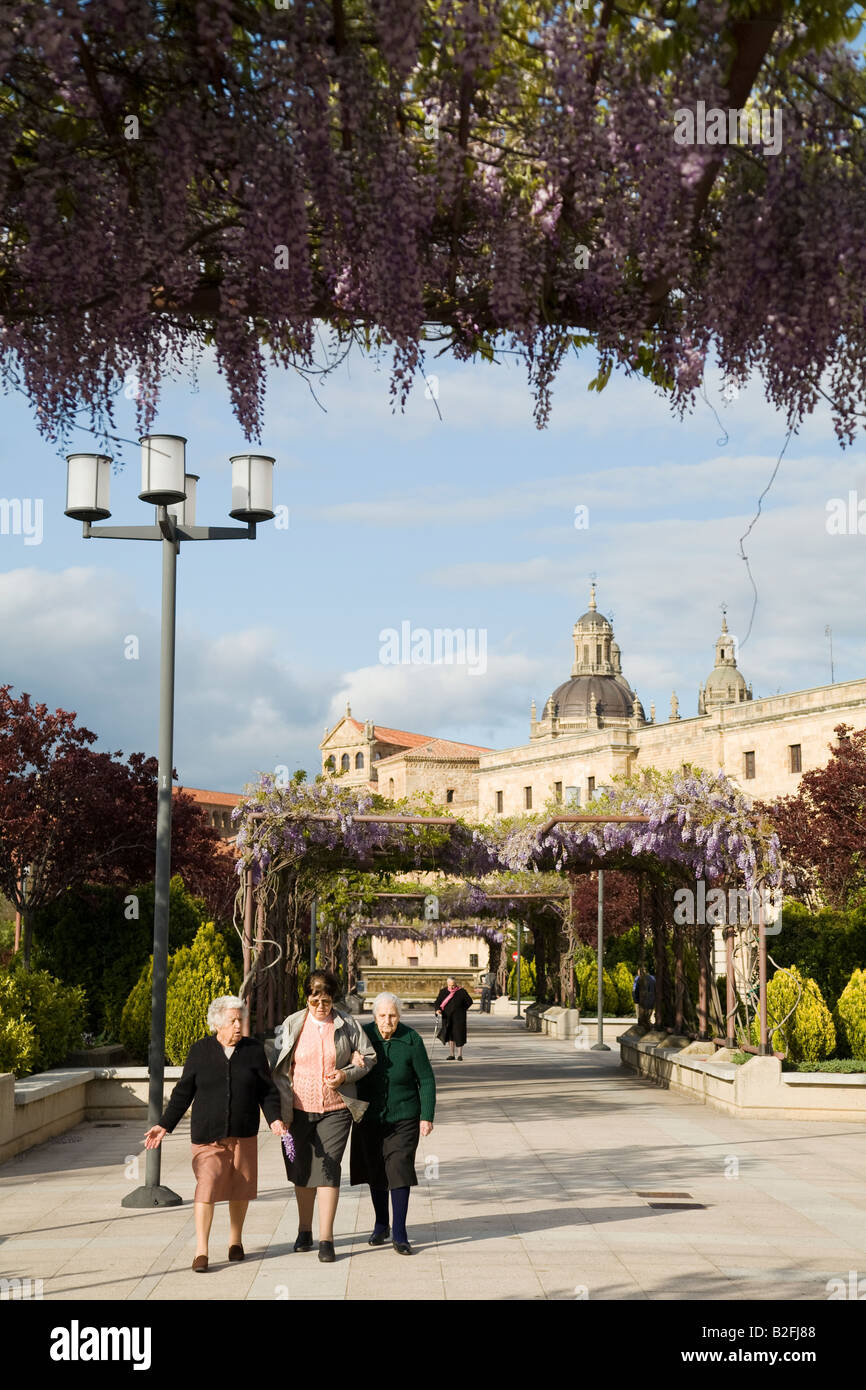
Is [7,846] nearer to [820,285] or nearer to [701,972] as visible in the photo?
[701,972]

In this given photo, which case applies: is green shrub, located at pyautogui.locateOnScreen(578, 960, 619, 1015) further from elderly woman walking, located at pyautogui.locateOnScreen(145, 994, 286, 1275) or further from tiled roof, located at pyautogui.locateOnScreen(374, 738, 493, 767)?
tiled roof, located at pyautogui.locateOnScreen(374, 738, 493, 767)

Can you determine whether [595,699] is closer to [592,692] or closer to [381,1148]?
[592,692]

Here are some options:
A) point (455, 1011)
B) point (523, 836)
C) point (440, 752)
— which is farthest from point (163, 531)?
point (440, 752)

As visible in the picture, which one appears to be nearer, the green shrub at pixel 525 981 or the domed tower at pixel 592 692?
the green shrub at pixel 525 981

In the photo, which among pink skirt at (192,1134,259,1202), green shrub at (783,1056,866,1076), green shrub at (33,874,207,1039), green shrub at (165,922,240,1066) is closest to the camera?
pink skirt at (192,1134,259,1202)

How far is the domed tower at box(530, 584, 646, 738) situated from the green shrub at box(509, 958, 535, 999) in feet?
184

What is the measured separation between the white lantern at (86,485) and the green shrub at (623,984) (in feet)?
87.8

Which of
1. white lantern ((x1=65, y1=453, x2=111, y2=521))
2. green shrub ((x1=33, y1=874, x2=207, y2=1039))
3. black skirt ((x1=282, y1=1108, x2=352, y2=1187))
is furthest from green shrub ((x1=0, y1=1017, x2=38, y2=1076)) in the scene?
black skirt ((x1=282, y1=1108, x2=352, y2=1187))

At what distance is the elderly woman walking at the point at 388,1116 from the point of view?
7.36m

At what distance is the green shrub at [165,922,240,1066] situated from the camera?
1408 cm

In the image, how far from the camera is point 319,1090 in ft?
23.5

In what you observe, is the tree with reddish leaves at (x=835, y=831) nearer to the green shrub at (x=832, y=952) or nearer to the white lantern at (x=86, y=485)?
the green shrub at (x=832, y=952)

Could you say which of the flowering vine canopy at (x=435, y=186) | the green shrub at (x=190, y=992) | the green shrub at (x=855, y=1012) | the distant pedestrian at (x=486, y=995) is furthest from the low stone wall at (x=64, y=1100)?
the distant pedestrian at (x=486, y=995)

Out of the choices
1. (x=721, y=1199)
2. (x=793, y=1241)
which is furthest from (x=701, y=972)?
(x=793, y=1241)
